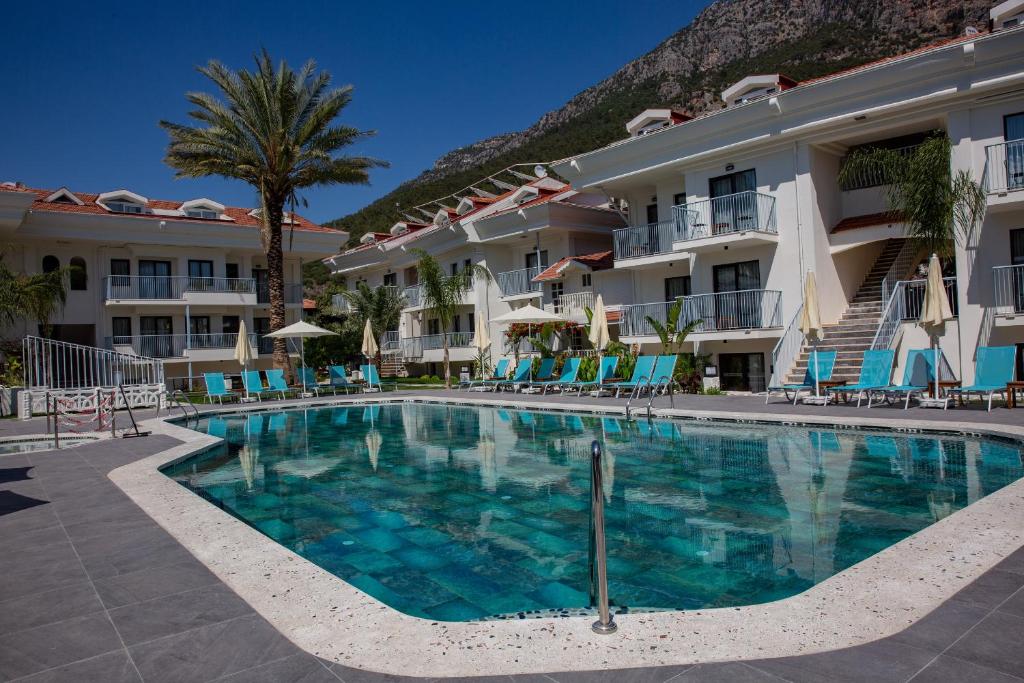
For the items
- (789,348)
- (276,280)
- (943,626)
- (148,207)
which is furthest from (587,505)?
(148,207)

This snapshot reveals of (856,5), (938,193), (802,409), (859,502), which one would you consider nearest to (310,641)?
(859,502)

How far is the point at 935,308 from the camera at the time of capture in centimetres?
1317

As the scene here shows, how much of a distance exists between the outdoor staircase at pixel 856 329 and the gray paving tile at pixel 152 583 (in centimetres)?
1497

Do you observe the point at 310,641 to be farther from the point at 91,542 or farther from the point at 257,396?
the point at 257,396

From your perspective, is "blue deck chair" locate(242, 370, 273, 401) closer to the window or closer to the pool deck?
the window

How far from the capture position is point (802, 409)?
13.3 metres

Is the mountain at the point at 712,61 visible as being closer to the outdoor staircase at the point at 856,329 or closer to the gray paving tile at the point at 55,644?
the outdoor staircase at the point at 856,329

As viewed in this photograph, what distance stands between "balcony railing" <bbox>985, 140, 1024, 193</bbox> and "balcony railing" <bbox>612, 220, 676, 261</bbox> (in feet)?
29.1

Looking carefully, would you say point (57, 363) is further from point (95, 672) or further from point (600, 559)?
point (600, 559)

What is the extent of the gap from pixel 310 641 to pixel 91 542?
124 inches

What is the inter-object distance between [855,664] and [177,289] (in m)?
31.3

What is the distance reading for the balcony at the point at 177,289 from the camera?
92.1 ft

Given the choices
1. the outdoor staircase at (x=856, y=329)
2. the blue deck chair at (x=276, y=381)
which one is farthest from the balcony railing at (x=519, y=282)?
the outdoor staircase at (x=856, y=329)

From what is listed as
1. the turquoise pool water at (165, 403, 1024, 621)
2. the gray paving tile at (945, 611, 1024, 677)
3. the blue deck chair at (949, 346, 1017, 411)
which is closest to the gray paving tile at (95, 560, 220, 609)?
the turquoise pool water at (165, 403, 1024, 621)
